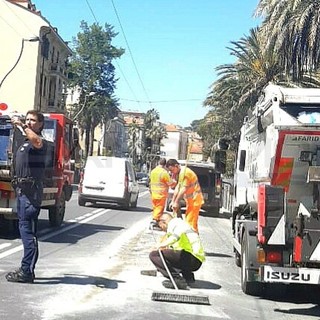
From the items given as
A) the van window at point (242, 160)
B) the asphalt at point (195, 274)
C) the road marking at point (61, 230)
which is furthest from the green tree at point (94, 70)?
the van window at point (242, 160)

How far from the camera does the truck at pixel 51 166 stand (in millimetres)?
12266

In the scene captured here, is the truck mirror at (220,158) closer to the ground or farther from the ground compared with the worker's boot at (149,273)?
farther from the ground

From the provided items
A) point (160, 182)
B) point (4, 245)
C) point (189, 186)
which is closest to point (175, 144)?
point (160, 182)

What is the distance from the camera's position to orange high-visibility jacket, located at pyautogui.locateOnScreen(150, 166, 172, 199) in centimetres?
1341

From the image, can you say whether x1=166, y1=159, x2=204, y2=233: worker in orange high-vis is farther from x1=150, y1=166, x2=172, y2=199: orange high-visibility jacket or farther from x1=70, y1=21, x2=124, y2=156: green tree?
x1=70, y1=21, x2=124, y2=156: green tree

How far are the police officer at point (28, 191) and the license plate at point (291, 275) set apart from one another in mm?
2827

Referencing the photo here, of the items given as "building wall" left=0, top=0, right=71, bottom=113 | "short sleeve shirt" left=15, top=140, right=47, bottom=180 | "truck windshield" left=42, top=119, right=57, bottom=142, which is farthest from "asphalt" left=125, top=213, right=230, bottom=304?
"building wall" left=0, top=0, right=71, bottom=113

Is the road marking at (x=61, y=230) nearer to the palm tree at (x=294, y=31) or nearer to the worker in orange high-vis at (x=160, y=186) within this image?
the worker in orange high-vis at (x=160, y=186)

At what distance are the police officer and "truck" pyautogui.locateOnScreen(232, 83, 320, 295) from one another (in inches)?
106

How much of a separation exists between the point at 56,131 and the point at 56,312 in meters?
8.79

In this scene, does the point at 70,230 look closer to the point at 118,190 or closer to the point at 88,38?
the point at 118,190

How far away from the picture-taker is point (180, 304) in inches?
294

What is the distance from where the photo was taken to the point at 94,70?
70.4 m

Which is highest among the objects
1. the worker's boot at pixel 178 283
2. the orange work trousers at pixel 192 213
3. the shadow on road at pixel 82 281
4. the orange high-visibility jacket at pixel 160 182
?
the orange high-visibility jacket at pixel 160 182
